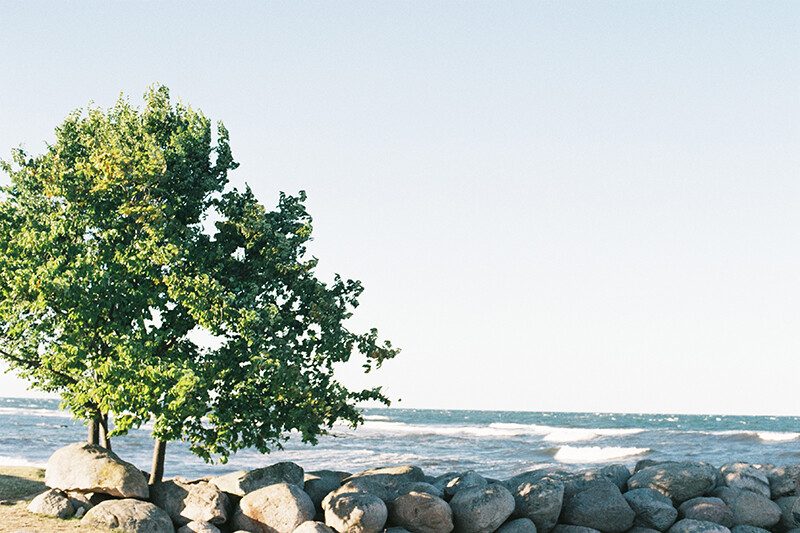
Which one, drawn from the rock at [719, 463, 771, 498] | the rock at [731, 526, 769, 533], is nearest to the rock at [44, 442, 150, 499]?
the rock at [731, 526, 769, 533]

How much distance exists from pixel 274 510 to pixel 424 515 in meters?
3.47

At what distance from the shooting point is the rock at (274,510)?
16.2 m

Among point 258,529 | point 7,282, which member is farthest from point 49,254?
point 258,529

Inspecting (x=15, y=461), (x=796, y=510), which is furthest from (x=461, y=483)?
(x=15, y=461)

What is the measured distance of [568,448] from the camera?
5475 cm

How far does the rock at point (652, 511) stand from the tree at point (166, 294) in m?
7.11

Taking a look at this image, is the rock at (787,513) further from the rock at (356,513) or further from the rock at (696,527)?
the rock at (356,513)

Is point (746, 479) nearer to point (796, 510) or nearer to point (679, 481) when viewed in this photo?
point (796, 510)

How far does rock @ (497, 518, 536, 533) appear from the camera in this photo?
55.3 ft

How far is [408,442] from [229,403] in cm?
4632

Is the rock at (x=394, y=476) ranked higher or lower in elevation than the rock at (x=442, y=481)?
higher

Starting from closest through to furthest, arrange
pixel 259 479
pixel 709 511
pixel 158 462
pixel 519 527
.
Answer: pixel 519 527
pixel 259 479
pixel 709 511
pixel 158 462

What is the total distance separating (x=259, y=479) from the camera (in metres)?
17.9

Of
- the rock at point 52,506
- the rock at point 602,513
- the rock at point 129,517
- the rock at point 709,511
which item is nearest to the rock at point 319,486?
the rock at point 129,517
